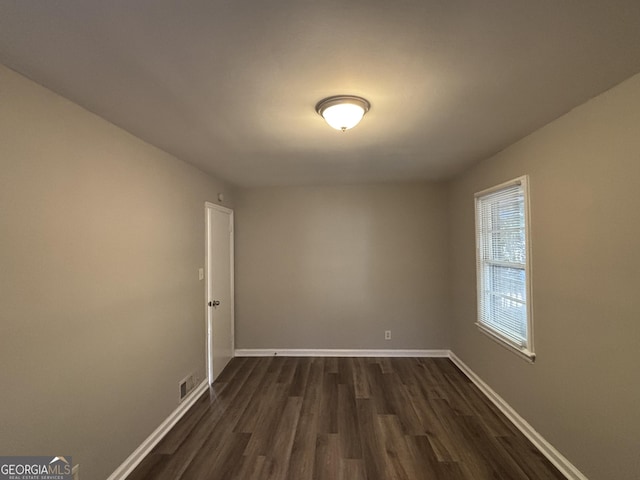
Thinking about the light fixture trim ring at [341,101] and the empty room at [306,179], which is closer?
the empty room at [306,179]

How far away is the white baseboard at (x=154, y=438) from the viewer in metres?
1.96

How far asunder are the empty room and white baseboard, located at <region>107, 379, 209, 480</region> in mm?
22

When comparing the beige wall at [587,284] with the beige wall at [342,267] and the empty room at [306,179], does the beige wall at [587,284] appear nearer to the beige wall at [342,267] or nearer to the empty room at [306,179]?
the empty room at [306,179]

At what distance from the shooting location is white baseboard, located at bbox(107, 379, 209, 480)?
6.43 feet

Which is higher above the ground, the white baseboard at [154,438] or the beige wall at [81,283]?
the beige wall at [81,283]

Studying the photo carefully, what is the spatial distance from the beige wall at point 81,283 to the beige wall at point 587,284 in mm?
2953

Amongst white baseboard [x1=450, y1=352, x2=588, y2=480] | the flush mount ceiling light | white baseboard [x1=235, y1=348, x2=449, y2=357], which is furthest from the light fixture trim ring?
white baseboard [x1=235, y1=348, x2=449, y2=357]

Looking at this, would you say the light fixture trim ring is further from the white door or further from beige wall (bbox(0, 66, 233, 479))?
the white door

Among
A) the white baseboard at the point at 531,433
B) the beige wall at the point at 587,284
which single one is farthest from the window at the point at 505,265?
the white baseboard at the point at 531,433

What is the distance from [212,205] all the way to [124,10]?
2.56m

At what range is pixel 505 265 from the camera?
2.71m

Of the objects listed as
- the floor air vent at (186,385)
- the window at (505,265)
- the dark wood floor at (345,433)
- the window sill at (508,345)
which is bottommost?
the dark wood floor at (345,433)

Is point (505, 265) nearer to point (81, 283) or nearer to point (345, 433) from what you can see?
point (345, 433)

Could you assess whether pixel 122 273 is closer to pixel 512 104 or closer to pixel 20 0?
pixel 20 0
